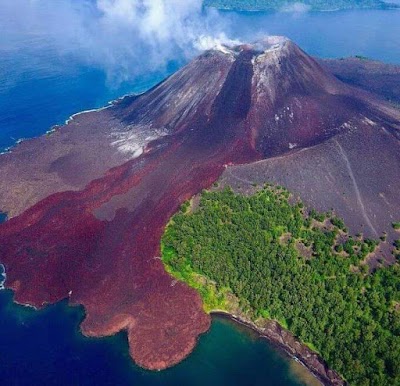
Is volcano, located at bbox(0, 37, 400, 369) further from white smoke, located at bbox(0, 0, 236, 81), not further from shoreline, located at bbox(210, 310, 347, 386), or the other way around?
white smoke, located at bbox(0, 0, 236, 81)

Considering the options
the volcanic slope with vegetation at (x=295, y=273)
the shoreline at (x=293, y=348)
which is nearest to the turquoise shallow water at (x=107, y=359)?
the shoreline at (x=293, y=348)

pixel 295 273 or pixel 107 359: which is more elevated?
pixel 295 273

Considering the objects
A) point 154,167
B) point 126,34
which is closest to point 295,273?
point 154,167

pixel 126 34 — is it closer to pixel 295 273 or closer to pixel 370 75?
pixel 370 75

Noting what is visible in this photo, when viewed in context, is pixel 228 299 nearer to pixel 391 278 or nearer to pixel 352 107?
pixel 391 278

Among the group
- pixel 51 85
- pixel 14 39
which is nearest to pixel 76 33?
pixel 14 39

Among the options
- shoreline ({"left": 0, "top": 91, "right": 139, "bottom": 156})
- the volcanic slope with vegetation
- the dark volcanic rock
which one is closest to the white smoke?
shoreline ({"left": 0, "top": 91, "right": 139, "bottom": 156})

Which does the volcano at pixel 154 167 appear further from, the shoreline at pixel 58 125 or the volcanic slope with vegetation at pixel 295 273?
the volcanic slope with vegetation at pixel 295 273
